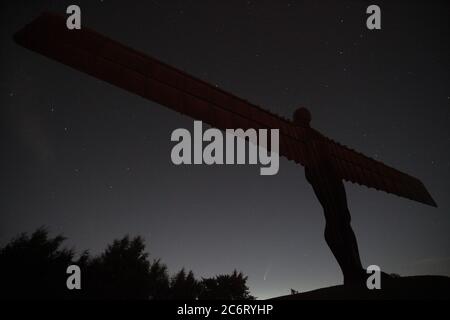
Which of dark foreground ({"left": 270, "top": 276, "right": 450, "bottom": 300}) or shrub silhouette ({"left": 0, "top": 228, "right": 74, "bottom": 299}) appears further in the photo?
shrub silhouette ({"left": 0, "top": 228, "right": 74, "bottom": 299})

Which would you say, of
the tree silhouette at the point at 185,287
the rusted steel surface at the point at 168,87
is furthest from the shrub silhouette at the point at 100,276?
the rusted steel surface at the point at 168,87

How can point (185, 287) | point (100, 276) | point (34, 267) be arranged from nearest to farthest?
point (34, 267) → point (100, 276) → point (185, 287)

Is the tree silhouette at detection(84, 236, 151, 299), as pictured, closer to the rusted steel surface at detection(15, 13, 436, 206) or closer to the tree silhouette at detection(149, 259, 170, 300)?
the tree silhouette at detection(149, 259, 170, 300)

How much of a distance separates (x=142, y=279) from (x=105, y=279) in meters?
3.77

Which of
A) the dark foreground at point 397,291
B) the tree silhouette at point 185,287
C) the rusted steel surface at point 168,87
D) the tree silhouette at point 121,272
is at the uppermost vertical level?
the rusted steel surface at point 168,87

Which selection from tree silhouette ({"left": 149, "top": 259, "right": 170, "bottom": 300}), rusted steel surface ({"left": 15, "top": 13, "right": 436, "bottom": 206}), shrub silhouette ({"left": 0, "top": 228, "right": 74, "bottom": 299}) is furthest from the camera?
tree silhouette ({"left": 149, "top": 259, "right": 170, "bottom": 300})

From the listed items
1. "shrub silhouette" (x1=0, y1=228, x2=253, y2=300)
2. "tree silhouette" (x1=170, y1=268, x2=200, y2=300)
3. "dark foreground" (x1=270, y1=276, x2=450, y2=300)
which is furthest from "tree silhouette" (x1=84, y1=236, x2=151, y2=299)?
"dark foreground" (x1=270, y1=276, x2=450, y2=300)

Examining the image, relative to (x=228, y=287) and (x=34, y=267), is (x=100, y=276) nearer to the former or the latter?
(x=34, y=267)

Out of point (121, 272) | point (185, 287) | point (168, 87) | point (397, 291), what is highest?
point (168, 87)

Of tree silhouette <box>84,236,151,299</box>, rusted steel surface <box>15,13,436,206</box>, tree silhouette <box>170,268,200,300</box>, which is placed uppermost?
rusted steel surface <box>15,13,436,206</box>

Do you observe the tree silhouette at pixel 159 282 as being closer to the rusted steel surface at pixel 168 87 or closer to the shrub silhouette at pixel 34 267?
the shrub silhouette at pixel 34 267

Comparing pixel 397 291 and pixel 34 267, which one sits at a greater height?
pixel 397 291

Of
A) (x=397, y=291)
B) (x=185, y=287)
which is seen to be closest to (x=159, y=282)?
(x=185, y=287)
